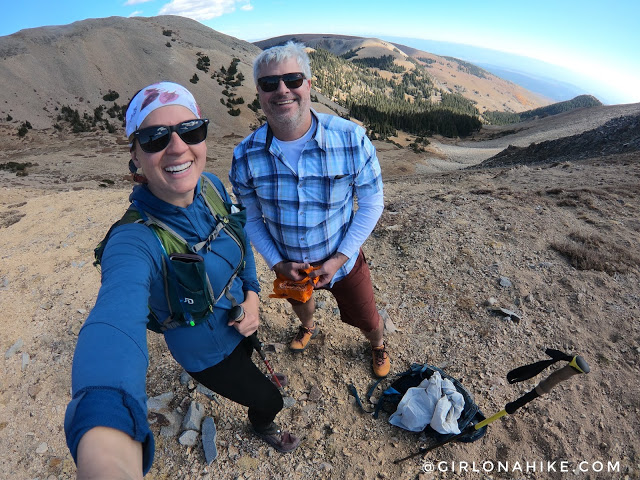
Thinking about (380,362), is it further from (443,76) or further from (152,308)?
(443,76)

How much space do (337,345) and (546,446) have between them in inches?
90.1

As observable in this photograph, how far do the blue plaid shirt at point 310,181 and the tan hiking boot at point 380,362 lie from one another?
149 centimetres

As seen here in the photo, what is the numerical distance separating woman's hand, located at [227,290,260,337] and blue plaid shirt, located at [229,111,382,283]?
2.28ft

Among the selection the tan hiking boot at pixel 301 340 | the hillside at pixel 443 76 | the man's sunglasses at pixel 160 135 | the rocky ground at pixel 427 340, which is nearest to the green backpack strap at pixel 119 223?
the man's sunglasses at pixel 160 135

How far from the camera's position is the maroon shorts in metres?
3.19

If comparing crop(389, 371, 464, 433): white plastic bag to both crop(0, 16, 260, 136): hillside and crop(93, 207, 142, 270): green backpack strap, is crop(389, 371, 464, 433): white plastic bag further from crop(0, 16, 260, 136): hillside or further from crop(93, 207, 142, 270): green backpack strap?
crop(0, 16, 260, 136): hillside

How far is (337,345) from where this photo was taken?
13.6ft

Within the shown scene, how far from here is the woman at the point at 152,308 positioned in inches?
41.3

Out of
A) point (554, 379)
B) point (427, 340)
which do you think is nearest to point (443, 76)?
point (427, 340)

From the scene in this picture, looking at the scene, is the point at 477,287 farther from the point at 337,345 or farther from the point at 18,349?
the point at 18,349

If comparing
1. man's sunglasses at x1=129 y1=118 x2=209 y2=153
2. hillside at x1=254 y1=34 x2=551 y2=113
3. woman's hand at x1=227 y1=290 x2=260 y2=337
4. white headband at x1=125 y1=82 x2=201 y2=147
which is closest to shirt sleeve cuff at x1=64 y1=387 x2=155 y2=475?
woman's hand at x1=227 y1=290 x2=260 y2=337

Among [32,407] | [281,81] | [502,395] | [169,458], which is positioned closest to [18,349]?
[32,407]

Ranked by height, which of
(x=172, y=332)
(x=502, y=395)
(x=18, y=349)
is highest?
(x=172, y=332)

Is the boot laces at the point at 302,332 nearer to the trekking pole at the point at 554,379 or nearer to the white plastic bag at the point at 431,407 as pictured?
the white plastic bag at the point at 431,407
